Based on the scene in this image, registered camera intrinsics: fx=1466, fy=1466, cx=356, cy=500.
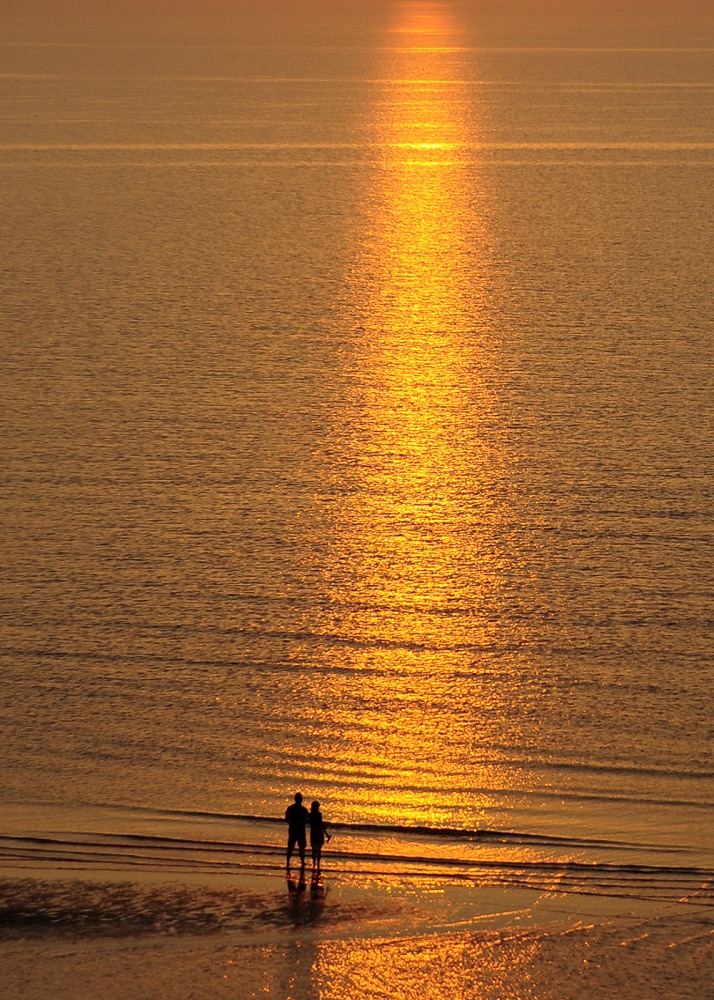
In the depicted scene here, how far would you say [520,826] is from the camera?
21.7 meters

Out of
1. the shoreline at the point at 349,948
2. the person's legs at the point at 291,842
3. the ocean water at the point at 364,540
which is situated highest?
the ocean water at the point at 364,540

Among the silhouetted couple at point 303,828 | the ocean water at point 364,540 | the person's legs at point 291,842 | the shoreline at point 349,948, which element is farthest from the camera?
the ocean water at point 364,540

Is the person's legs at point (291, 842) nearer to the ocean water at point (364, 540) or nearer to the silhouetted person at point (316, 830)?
the silhouetted person at point (316, 830)

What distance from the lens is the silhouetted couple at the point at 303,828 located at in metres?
19.2

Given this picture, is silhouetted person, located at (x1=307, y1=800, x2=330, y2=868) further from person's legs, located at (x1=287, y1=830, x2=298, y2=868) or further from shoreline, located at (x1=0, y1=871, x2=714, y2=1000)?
shoreline, located at (x1=0, y1=871, x2=714, y2=1000)

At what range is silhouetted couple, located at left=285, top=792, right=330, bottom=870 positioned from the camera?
1917cm

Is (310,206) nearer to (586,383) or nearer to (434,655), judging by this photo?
(586,383)

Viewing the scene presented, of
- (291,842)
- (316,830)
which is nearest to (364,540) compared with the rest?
(291,842)

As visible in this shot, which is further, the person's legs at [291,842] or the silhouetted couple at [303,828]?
the person's legs at [291,842]

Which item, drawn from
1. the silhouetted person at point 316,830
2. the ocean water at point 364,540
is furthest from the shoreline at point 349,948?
the ocean water at point 364,540

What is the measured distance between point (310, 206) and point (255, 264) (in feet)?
62.2

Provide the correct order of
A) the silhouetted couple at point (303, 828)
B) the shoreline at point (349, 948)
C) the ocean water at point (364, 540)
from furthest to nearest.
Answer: the ocean water at point (364, 540) → the silhouetted couple at point (303, 828) → the shoreline at point (349, 948)

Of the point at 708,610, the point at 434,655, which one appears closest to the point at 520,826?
the point at 434,655

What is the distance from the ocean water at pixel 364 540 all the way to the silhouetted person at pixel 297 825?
35.3 inches
